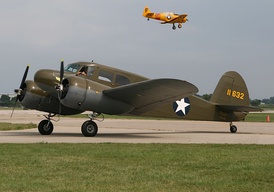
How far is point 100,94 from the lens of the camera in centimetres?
1546

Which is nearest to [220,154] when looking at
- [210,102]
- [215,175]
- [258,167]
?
[258,167]

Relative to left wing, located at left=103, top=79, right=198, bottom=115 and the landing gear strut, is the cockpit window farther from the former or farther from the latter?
the landing gear strut

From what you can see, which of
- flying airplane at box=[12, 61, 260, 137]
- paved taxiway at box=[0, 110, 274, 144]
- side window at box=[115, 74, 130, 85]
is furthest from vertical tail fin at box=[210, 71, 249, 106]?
side window at box=[115, 74, 130, 85]

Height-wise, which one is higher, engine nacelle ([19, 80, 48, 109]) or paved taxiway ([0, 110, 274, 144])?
engine nacelle ([19, 80, 48, 109])

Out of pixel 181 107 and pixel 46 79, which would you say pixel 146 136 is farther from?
pixel 46 79

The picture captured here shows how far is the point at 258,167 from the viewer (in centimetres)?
800

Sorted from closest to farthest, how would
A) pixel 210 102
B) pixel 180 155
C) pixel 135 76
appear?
pixel 180 155 < pixel 135 76 < pixel 210 102

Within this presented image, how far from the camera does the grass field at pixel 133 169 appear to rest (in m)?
6.24

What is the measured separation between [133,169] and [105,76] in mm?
9130

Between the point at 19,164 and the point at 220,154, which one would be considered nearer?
the point at 19,164

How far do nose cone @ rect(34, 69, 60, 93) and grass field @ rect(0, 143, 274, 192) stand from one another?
494cm

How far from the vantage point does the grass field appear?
624 centimetres

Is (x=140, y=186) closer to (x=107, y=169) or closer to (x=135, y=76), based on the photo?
(x=107, y=169)

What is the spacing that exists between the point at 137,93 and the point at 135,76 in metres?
1.83
